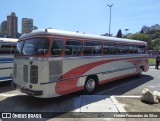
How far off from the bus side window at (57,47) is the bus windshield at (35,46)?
0.92 ft

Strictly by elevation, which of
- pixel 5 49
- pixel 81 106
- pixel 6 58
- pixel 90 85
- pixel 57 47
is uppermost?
pixel 57 47

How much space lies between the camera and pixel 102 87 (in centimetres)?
1207

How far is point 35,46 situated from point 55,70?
3.85ft

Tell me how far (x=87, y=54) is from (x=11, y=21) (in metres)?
51.6

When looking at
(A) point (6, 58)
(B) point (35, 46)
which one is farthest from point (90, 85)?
(A) point (6, 58)

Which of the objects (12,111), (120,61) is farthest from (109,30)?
(12,111)

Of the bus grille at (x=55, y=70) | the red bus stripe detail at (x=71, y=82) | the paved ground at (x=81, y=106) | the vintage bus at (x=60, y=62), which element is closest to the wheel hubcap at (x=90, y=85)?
the vintage bus at (x=60, y=62)

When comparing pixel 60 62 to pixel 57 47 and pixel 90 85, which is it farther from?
pixel 90 85

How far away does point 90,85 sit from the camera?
33.6 feet

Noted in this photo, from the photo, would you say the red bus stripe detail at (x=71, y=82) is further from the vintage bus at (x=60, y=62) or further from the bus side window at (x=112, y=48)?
the bus side window at (x=112, y=48)

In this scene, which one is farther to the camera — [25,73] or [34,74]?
[25,73]

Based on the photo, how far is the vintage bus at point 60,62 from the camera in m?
7.78

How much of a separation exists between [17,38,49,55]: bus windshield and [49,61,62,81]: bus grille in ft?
1.80

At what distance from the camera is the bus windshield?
7.89m
